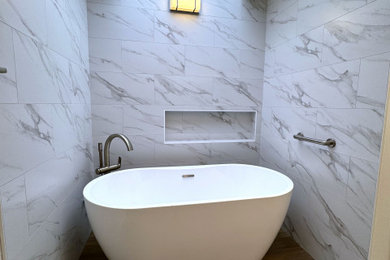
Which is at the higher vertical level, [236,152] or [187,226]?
[236,152]

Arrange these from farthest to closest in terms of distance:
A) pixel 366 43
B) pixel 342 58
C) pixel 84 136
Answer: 1. pixel 84 136
2. pixel 342 58
3. pixel 366 43

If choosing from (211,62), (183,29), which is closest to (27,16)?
(183,29)

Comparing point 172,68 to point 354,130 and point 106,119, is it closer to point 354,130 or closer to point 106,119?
point 106,119

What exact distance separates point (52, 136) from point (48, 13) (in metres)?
0.69

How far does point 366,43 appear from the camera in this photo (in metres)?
1.22

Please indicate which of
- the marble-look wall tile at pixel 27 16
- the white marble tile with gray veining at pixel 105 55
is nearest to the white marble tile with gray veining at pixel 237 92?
the white marble tile with gray veining at pixel 105 55

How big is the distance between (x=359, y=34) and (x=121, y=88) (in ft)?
6.23

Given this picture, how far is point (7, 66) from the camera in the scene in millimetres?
787

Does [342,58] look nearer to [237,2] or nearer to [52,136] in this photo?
[237,2]

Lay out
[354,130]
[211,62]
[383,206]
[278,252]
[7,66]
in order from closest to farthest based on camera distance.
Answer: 1. [383,206]
2. [7,66]
3. [354,130]
4. [278,252]
5. [211,62]

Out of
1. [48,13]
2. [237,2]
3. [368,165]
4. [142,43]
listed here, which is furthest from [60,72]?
[368,165]

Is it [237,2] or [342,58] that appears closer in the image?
[342,58]

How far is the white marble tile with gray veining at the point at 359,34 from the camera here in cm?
113

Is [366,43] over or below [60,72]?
over
